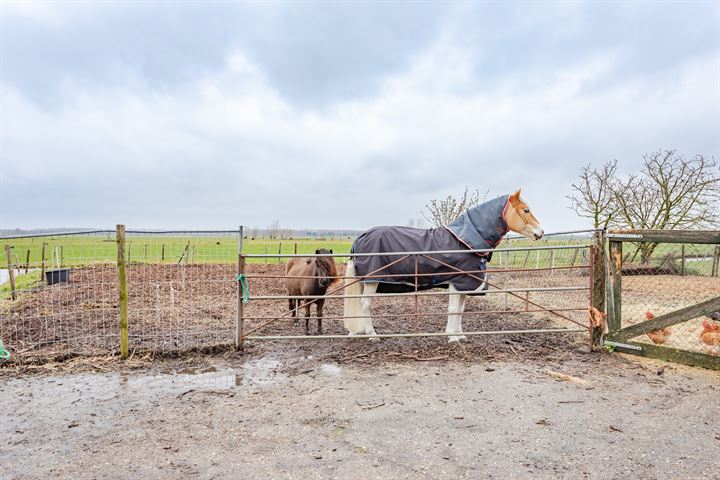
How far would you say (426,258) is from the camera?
19.0ft

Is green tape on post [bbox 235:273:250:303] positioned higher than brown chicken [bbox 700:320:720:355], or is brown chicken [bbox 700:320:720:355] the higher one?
green tape on post [bbox 235:273:250:303]

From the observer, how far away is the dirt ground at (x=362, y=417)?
8.94ft

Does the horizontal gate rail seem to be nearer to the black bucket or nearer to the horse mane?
the horse mane

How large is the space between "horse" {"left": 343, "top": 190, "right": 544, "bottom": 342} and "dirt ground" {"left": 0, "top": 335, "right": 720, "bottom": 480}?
91 cm

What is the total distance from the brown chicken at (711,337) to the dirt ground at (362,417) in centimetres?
44

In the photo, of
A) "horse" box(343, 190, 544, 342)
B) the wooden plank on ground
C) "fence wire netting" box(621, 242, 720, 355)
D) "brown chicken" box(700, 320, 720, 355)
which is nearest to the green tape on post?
"horse" box(343, 190, 544, 342)

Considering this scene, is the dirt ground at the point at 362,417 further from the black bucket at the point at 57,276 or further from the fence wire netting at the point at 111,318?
the black bucket at the point at 57,276

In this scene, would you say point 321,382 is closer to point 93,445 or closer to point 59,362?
point 93,445

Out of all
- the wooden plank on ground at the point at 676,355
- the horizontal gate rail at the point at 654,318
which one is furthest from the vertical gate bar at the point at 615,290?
the wooden plank on ground at the point at 676,355

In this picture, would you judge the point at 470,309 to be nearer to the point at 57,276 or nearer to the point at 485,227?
the point at 485,227

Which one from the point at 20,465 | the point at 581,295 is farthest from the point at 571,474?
the point at 581,295

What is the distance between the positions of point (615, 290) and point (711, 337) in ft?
3.68

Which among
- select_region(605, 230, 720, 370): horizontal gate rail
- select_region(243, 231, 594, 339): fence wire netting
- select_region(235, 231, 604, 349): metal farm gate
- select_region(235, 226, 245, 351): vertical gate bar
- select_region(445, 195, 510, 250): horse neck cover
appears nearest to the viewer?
select_region(605, 230, 720, 370): horizontal gate rail

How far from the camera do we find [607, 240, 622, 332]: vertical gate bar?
206 inches
